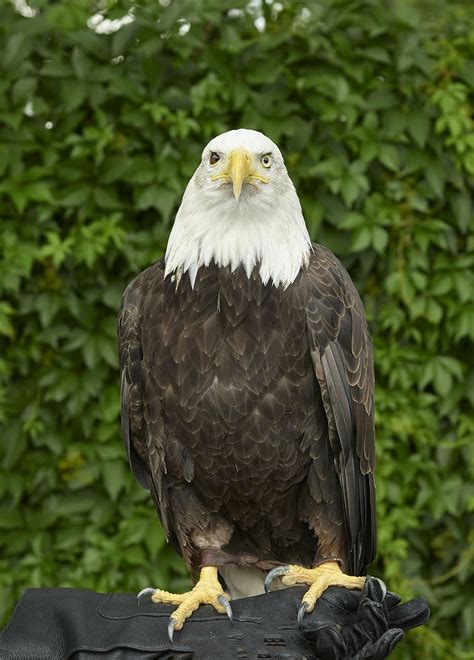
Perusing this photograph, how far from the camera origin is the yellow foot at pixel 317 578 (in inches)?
97.0

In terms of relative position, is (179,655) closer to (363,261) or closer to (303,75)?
(363,261)

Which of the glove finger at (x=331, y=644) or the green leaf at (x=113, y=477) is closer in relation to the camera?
the glove finger at (x=331, y=644)

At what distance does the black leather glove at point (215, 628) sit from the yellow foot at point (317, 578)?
0.09 ft

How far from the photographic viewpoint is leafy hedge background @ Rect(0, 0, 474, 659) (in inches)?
143

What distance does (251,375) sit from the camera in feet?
8.11

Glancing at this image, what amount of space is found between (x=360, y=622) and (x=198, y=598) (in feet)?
1.33

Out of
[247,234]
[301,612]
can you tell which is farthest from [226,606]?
[247,234]

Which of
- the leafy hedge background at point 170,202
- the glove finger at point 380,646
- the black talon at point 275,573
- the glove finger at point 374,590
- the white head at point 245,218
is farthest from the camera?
the leafy hedge background at point 170,202

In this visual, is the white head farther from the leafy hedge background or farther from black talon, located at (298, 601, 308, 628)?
the leafy hedge background

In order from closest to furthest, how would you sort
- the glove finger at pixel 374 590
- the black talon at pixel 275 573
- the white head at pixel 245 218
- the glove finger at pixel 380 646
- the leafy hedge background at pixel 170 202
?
the glove finger at pixel 380 646 < the glove finger at pixel 374 590 < the white head at pixel 245 218 < the black talon at pixel 275 573 < the leafy hedge background at pixel 170 202

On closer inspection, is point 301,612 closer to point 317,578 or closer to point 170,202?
point 317,578

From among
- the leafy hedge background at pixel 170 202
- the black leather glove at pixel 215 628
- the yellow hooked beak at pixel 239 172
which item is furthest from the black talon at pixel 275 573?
the leafy hedge background at pixel 170 202

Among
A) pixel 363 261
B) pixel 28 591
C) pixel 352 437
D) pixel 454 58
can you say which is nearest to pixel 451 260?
pixel 363 261

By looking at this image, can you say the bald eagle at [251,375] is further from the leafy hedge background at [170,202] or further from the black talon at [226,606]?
the leafy hedge background at [170,202]
